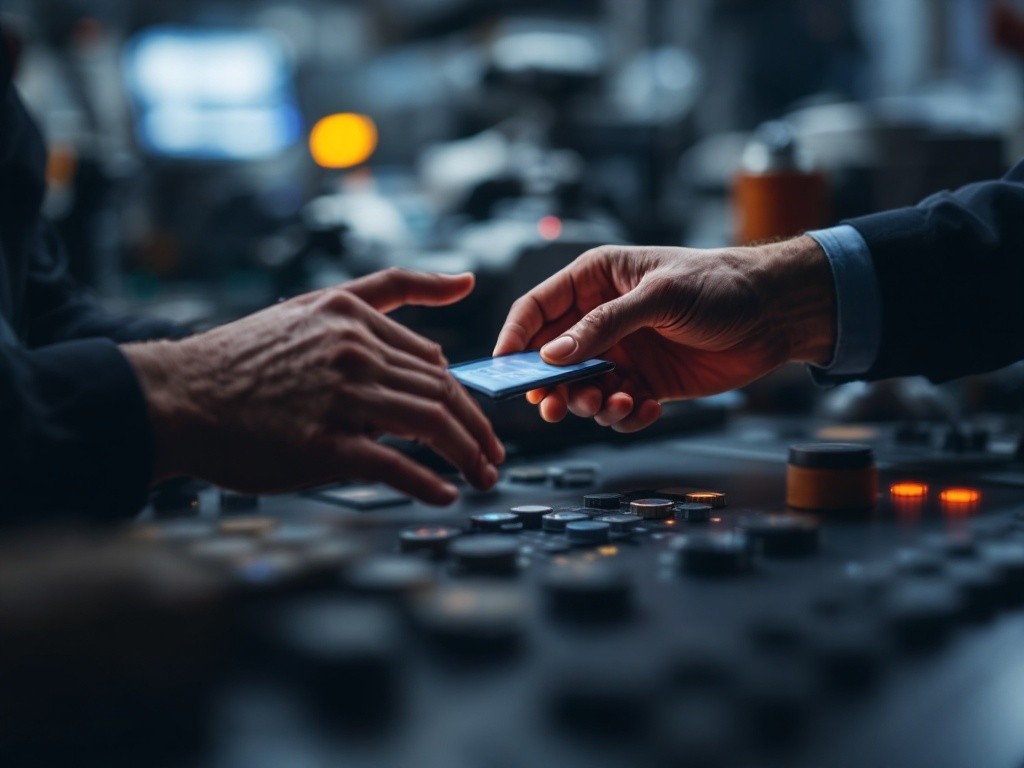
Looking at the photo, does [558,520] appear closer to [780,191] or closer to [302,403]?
[302,403]

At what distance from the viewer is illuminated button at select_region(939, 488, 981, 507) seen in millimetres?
771

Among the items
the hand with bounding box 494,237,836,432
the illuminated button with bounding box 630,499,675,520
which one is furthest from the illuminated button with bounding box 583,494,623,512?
the hand with bounding box 494,237,836,432

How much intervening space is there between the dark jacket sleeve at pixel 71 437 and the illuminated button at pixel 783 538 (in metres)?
0.37

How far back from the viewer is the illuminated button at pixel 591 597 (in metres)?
0.51

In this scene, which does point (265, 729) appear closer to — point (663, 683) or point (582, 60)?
point (663, 683)

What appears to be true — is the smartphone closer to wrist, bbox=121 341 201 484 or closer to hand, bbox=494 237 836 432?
hand, bbox=494 237 836 432

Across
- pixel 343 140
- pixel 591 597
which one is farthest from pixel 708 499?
pixel 343 140

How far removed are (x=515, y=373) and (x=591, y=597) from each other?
11.1 inches

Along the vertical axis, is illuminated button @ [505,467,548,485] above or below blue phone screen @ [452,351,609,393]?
below

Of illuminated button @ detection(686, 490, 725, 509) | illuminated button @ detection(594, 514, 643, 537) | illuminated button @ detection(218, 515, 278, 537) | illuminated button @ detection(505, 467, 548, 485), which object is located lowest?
illuminated button @ detection(505, 467, 548, 485)

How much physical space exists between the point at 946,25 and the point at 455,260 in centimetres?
170

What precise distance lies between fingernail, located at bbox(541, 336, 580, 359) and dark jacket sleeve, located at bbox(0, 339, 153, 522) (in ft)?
1.03

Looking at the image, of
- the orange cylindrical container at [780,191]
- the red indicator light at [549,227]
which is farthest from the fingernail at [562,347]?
the orange cylindrical container at [780,191]

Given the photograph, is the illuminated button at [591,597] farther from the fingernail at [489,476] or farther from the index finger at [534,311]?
the index finger at [534,311]
